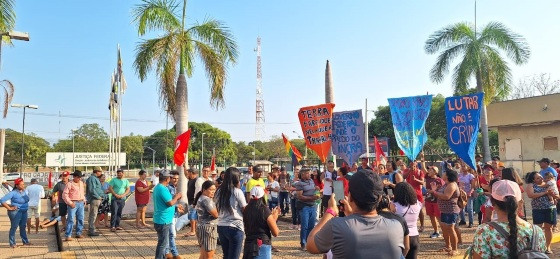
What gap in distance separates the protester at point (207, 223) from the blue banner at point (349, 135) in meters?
6.62

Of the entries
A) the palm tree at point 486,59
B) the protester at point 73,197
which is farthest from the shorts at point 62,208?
the palm tree at point 486,59

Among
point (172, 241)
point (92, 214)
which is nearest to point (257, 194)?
point (172, 241)

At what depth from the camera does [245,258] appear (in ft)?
18.5

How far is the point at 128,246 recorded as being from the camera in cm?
1026

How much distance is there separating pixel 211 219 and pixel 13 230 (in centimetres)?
686

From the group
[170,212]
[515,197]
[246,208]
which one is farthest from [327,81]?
[515,197]

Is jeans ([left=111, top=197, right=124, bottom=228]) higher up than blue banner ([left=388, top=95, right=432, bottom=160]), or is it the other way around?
blue banner ([left=388, top=95, right=432, bottom=160])

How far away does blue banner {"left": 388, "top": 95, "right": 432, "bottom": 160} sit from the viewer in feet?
37.9

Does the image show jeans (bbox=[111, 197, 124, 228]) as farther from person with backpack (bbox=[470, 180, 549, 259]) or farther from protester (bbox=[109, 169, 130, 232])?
person with backpack (bbox=[470, 180, 549, 259])

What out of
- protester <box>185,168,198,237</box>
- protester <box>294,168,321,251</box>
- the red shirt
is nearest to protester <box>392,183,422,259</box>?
protester <box>294,168,321,251</box>

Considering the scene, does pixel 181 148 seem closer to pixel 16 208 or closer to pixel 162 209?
pixel 16 208

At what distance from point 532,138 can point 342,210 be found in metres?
26.1

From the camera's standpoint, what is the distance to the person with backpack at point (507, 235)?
3.17 m

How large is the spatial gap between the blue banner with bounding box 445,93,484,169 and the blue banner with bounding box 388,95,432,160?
0.98 m
